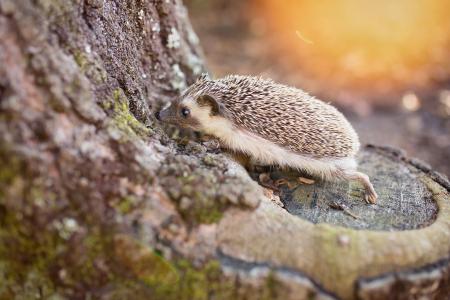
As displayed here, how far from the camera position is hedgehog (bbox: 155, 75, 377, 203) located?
372 cm

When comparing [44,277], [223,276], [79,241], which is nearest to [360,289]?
[223,276]

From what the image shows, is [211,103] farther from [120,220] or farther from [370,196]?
A: [120,220]

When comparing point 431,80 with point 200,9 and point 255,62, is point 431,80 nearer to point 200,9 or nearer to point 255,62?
point 255,62

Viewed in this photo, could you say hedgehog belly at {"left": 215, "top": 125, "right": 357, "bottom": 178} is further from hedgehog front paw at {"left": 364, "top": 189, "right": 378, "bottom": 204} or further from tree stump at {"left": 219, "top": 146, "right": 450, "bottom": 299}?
tree stump at {"left": 219, "top": 146, "right": 450, "bottom": 299}

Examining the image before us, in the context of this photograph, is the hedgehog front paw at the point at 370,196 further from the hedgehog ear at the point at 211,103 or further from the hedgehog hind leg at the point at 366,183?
the hedgehog ear at the point at 211,103

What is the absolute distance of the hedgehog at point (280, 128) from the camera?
3.72 meters

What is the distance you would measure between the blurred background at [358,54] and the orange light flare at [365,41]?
0.02 metres

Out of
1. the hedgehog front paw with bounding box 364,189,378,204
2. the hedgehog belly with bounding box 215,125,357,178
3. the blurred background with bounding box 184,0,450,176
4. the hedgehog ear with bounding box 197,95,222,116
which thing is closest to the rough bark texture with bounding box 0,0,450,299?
the hedgehog front paw with bounding box 364,189,378,204

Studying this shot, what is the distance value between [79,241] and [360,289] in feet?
5.08

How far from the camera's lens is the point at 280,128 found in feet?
12.2

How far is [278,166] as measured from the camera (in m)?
4.00

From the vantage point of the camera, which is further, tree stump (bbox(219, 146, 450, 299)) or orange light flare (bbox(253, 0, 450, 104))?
orange light flare (bbox(253, 0, 450, 104))

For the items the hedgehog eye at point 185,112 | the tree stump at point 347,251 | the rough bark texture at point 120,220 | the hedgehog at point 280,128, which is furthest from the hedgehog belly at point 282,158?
the rough bark texture at point 120,220

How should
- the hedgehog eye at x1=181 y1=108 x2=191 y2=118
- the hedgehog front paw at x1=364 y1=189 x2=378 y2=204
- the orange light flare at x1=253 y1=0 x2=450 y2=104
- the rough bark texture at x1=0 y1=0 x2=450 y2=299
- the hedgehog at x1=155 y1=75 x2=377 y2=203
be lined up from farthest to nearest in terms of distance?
the orange light flare at x1=253 y1=0 x2=450 y2=104 < the hedgehog eye at x1=181 y1=108 x2=191 y2=118 < the hedgehog at x1=155 y1=75 x2=377 y2=203 < the hedgehog front paw at x1=364 y1=189 x2=378 y2=204 < the rough bark texture at x1=0 y1=0 x2=450 y2=299
